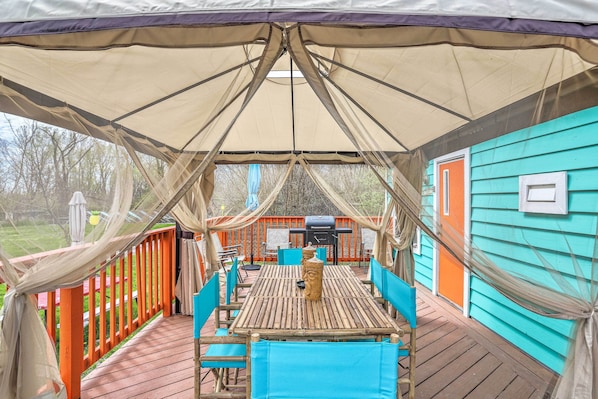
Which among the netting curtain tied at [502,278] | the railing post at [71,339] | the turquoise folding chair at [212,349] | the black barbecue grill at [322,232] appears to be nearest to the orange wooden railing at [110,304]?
the railing post at [71,339]

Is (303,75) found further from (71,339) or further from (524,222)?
(71,339)

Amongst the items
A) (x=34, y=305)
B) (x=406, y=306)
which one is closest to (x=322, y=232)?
(x=406, y=306)

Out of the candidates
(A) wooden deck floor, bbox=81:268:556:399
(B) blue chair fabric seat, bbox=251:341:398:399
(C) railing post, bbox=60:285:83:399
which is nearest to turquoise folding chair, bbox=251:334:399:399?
(B) blue chair fabric seat, bbox=251:341:398:399

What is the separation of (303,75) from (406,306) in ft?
5.17

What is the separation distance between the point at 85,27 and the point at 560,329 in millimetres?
3558

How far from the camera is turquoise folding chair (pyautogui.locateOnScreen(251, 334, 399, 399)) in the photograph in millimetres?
1209

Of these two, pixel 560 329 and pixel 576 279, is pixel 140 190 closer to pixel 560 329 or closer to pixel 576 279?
pixel 576 279

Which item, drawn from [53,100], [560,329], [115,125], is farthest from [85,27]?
[560,329]

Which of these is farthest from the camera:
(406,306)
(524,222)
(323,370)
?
(406,306)

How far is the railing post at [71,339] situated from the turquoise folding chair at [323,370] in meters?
1.79

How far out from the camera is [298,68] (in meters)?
1.73

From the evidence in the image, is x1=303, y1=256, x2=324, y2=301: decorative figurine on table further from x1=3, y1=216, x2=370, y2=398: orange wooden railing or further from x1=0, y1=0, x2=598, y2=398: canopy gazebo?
x1=3, y1=216, x2=370, y2=398: orange wooden railing

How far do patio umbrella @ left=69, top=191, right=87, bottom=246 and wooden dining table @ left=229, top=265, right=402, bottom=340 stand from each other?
0.88 m

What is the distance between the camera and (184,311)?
4156 mm
